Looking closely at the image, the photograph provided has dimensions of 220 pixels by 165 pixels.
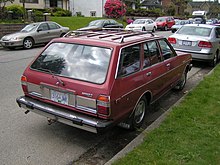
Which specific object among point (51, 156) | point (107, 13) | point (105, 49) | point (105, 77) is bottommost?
point (51, 156)

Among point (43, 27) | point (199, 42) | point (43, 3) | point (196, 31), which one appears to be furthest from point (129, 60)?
point (43, 3)

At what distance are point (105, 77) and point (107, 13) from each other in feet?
119

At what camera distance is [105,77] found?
3.50 meters

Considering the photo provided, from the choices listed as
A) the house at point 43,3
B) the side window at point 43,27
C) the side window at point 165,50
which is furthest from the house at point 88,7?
the side window at point 165,50

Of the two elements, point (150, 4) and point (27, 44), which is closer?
point (27, 44)

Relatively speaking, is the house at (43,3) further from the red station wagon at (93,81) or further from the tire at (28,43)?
the red station wagon at (93,81)

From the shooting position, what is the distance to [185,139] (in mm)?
3930

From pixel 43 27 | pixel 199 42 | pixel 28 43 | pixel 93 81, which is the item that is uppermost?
pixel 43 27

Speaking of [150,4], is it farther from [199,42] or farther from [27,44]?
[199,42]

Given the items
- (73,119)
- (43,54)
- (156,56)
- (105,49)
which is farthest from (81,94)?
(156,56)

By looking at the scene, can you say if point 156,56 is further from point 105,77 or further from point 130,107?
point 105,77

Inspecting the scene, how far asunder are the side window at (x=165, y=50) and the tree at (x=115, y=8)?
32.9m

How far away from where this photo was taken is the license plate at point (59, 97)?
3.72 m

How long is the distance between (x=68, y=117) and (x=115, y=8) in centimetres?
3581
